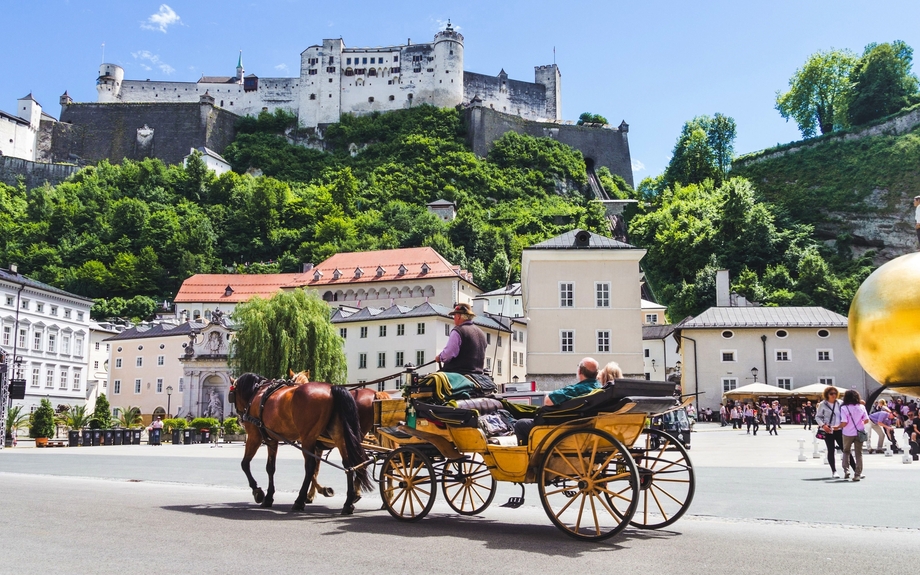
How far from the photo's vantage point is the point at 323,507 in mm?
10391

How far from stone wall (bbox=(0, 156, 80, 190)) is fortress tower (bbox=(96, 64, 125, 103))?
697 inches

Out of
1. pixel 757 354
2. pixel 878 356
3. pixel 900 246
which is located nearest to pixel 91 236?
pixel 757 354

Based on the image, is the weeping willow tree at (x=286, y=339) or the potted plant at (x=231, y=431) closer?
the potted plant at (x=231, y=431)

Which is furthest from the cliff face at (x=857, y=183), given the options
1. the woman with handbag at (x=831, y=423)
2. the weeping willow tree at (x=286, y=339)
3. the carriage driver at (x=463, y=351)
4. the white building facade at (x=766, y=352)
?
→ the carriage driver at (x=463, y=351)

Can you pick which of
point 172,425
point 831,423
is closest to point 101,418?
point 172,425

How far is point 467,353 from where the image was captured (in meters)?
9.23

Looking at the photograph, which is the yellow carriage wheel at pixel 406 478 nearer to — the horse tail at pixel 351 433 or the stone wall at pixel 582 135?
the horse tail at pixel 351 433

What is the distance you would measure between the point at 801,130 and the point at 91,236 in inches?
3625

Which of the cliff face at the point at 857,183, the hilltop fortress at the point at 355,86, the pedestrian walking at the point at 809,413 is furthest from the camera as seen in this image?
the hilltop fortress at the point at 355,86

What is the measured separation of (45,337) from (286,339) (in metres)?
28.6

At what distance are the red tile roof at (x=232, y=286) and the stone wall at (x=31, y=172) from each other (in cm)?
3893

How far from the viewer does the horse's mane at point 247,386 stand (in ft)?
36.8

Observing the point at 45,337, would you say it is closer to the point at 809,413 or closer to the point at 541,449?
the point at 809,413

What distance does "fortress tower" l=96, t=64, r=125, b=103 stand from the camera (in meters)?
126
